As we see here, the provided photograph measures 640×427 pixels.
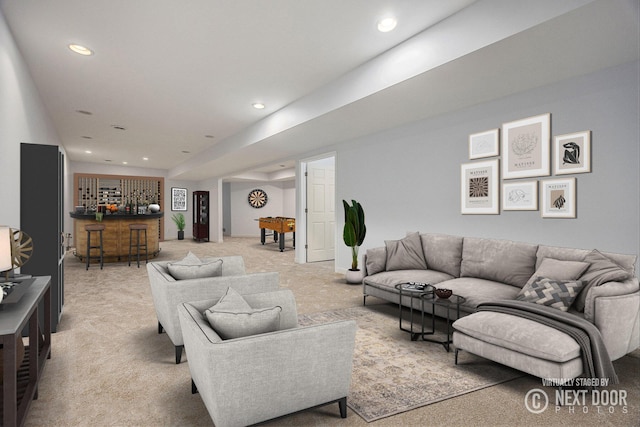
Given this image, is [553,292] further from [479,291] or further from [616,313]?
[479,291]

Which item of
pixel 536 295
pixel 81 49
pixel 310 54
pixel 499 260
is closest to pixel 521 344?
pixel 536 295

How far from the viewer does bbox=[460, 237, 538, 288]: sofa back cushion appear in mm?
3229

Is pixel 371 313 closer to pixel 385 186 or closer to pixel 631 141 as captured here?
pixel 385 186

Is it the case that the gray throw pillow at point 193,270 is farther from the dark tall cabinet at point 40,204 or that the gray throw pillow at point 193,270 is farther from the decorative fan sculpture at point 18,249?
the dark tall cabinet at point 40,204

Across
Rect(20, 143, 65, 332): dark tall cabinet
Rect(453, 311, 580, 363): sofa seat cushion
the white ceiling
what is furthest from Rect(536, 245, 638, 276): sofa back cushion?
Rect(20, 143, 65, 332): dark tall cabinet

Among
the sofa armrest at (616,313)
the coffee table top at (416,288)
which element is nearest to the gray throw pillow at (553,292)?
the sofa armrest at (616,313)

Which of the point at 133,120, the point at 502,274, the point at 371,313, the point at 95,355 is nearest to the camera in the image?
the point at 95,355

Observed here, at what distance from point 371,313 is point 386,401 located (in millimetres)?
1798

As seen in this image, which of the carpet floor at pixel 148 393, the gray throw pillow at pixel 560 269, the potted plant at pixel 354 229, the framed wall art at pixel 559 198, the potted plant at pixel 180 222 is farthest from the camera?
the potted plant at pixel 180 222

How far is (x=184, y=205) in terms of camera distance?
13047 millimetres

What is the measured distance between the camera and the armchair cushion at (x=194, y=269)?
9.52 feet

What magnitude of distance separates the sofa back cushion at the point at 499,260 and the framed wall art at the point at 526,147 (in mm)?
756

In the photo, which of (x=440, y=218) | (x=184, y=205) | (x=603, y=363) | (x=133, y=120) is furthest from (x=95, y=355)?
(x=184, y=205)

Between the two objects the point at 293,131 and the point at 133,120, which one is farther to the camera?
the point at 133,120
